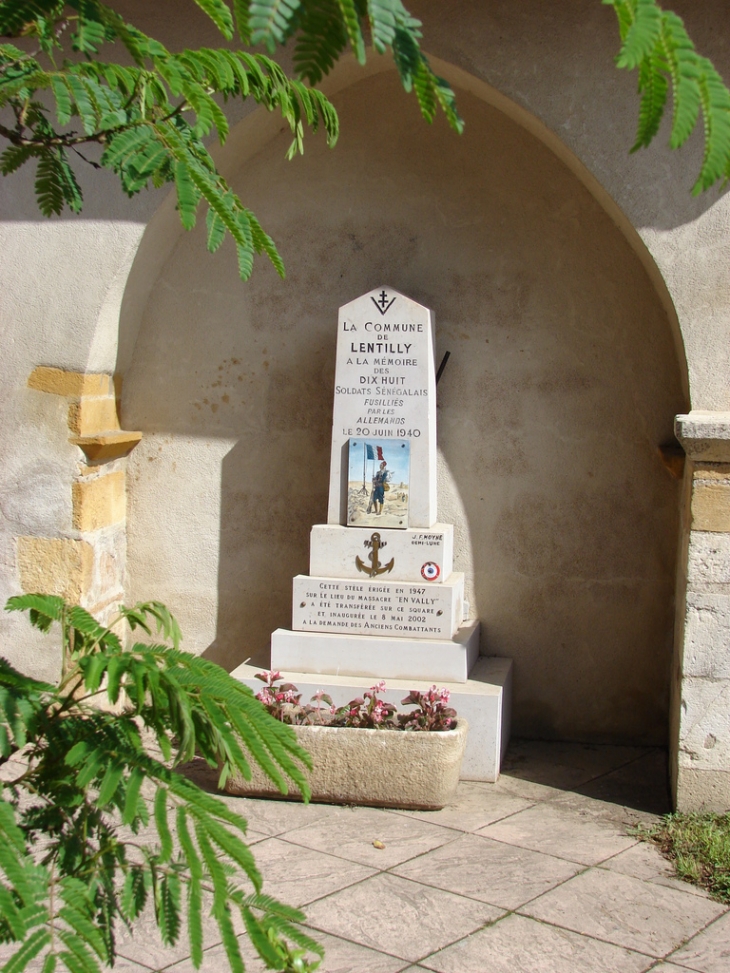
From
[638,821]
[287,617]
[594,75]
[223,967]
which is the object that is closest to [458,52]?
[594,75]

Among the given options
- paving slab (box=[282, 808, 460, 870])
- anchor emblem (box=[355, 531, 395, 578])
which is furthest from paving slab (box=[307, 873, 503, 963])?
anchor emblem (box=[355, 531, 395, 578])

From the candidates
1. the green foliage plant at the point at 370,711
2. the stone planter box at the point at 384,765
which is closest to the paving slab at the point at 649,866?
the stone planter box at the point at 384,765

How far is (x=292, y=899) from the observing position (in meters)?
3.72

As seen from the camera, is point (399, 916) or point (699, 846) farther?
point (699, 846)

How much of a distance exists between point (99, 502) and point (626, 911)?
10.8 feet

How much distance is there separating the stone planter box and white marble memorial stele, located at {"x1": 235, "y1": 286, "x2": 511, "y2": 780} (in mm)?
553

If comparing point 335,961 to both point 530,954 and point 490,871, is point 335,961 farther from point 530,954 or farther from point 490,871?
point 490,871

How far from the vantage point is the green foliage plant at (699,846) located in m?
3.95

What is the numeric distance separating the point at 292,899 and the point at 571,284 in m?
3.34

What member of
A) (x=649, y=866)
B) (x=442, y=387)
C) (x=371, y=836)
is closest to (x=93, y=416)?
(x=442, y=387)

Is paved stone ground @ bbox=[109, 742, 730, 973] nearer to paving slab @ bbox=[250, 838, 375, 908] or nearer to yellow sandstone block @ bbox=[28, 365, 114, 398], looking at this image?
paving slab @ bbox=[250, 838, 375, 908]

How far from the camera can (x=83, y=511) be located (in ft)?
17.7

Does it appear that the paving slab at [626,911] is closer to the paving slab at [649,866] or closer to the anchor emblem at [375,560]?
the paving slab at [649,866]

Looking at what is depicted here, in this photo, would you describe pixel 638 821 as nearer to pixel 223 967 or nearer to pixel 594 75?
pixel 223 967
